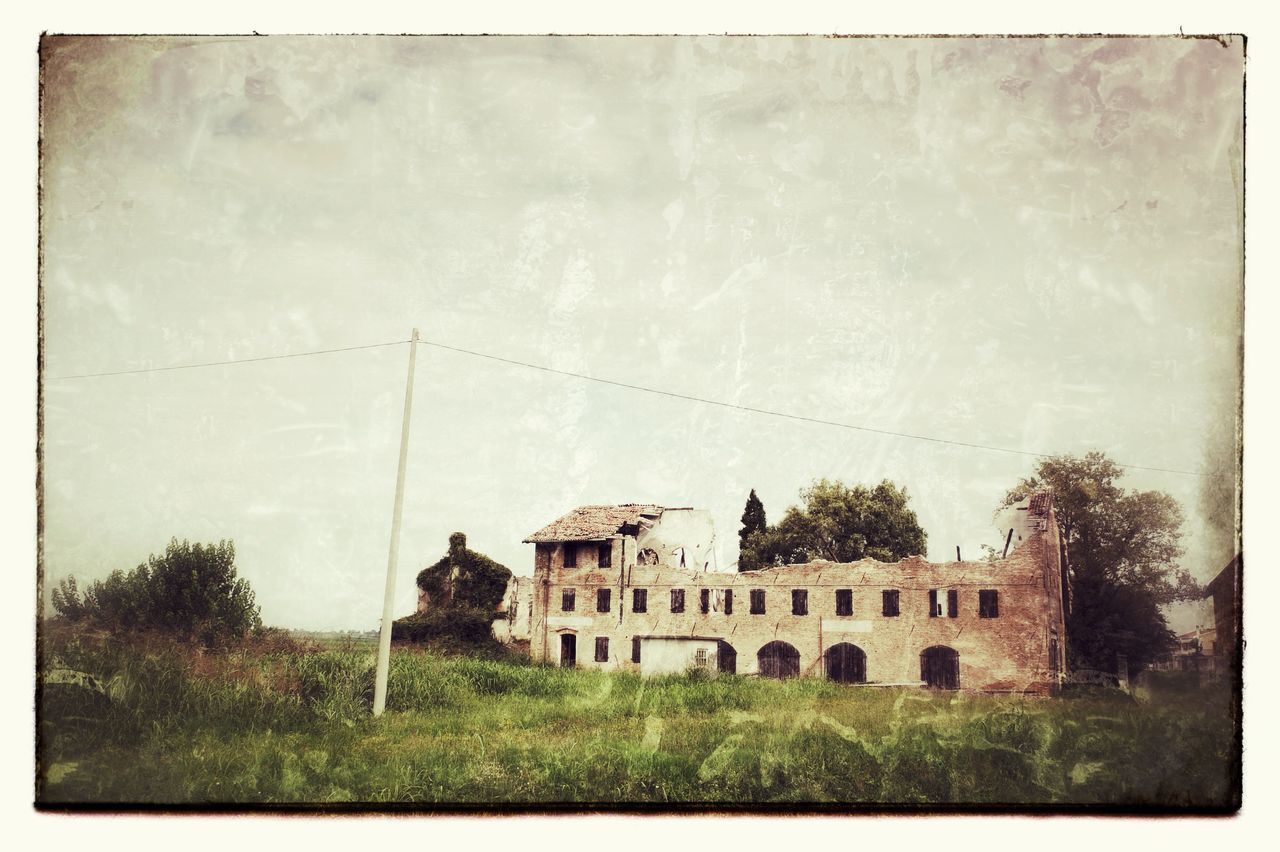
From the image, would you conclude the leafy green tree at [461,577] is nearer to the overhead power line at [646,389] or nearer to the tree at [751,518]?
the overhead power line at [646,389]

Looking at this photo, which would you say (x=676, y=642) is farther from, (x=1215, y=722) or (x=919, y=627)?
(x=1215, y=722)

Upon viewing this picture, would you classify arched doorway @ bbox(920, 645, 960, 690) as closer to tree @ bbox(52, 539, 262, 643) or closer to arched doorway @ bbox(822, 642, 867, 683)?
arched doorway @ bbox(822, 642, 867, 683)

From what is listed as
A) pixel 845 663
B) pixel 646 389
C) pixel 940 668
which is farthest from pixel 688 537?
pixel 940 668

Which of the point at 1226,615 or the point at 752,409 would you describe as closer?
the point at 1226,615

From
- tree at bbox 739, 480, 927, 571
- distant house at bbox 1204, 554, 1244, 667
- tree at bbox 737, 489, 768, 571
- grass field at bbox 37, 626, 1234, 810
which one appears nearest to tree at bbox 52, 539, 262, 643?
grass field at bbox 37, 626, 1234, 810

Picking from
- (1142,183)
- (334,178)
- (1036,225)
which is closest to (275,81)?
(334,178)

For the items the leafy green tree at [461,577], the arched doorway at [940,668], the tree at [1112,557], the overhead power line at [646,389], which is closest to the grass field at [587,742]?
the arched doorway at [940,668]

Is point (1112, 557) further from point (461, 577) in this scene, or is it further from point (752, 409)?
point (461, 577)
